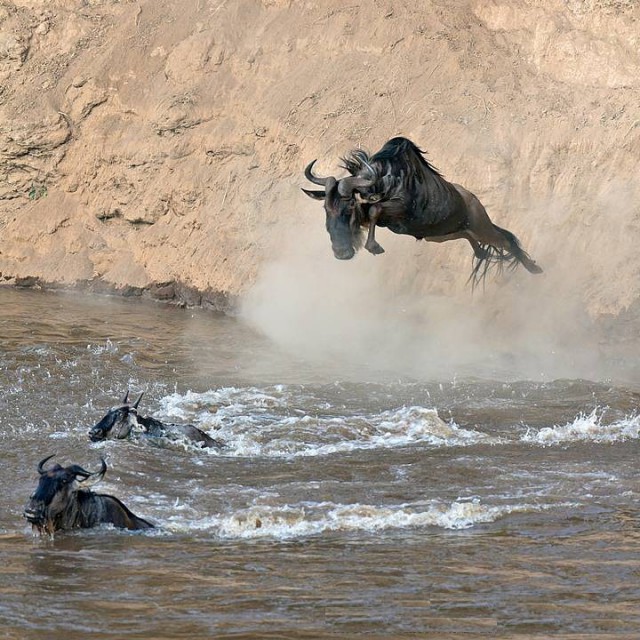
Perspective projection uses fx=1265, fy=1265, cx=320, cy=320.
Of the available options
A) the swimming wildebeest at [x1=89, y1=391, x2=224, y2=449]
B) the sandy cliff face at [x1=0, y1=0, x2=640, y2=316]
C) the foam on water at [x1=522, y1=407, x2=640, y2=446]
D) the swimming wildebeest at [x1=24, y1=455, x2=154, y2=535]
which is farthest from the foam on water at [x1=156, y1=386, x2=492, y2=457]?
the sandy cliff face at [x1=0, y1=0, x2=640, y2=316]

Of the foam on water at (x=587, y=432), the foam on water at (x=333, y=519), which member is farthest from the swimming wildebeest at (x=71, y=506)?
the foam on water at (x=587, y=432)

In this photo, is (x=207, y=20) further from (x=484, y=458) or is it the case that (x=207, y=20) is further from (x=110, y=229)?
(x=484, y=458)

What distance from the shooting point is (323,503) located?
28.1ft

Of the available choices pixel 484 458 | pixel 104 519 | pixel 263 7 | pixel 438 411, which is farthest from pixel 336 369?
pixel 263 7

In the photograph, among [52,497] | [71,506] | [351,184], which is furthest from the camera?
[351,184]

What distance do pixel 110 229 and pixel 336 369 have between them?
21.9 feet

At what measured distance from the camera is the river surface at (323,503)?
20.8 feet

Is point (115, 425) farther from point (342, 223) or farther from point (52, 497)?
point (342, 223)

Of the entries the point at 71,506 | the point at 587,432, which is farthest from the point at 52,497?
the point at 587,432

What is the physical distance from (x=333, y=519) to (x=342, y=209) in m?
3.46

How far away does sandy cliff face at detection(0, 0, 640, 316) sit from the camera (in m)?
15.6

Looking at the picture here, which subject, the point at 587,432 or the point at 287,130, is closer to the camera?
the point at 587,432

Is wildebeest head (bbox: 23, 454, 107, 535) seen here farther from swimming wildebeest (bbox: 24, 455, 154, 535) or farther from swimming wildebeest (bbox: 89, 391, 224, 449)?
swimming wildebeest (bbox: 89, 391, 224, 449)

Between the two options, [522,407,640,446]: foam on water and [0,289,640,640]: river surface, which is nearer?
[0,289,640,640]: river surface
